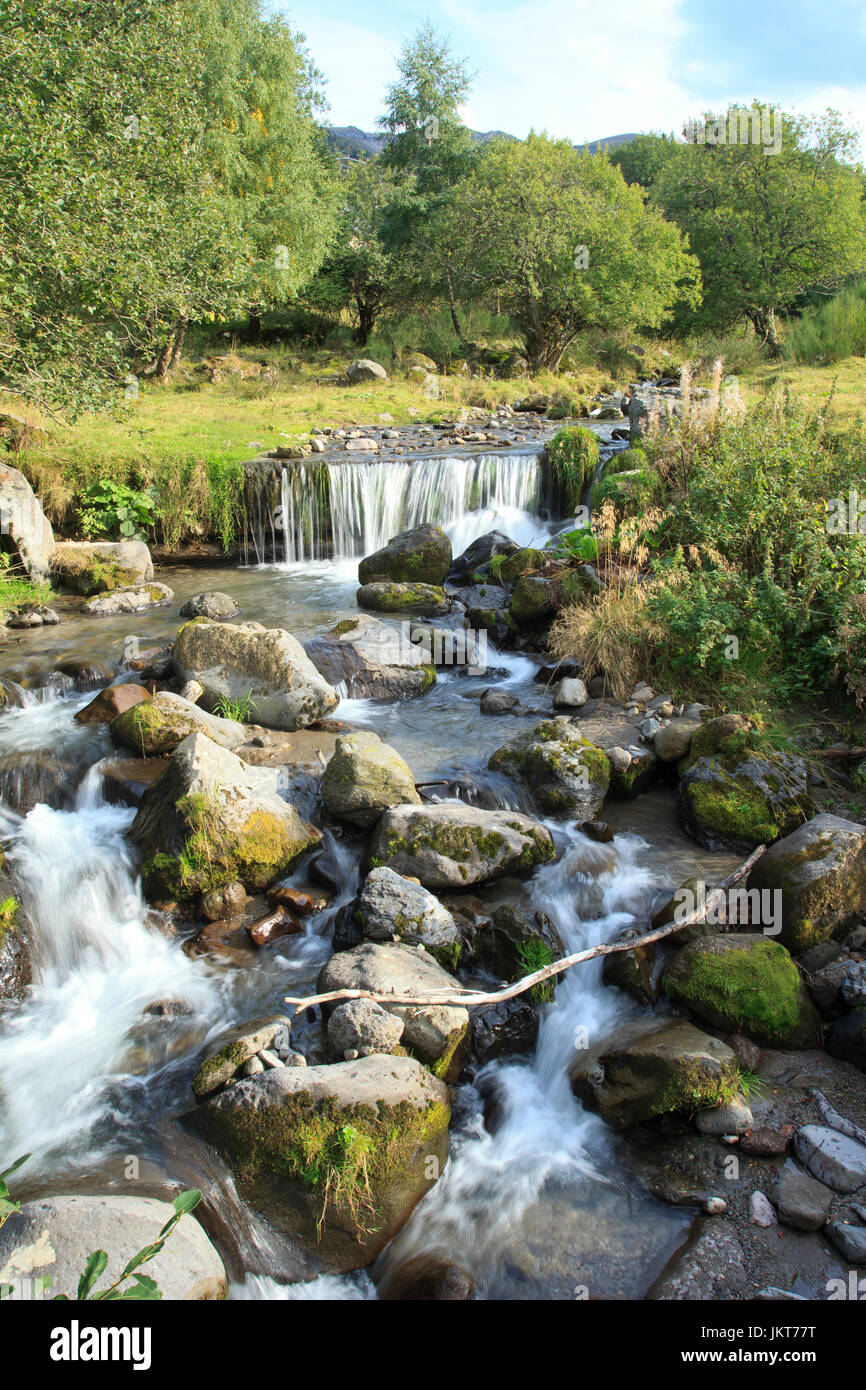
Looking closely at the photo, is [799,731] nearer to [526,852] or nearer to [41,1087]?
[526,852]

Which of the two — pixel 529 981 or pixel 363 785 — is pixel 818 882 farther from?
pixel 363 785

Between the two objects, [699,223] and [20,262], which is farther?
[699,223]

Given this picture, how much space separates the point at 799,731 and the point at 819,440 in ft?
14.0

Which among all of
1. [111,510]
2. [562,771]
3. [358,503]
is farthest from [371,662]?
[111,510]

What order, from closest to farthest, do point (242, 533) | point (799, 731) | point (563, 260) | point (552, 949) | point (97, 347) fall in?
point (552, 949), point (799, 731), point (97, 347), point (242, 533), point (563, 260)

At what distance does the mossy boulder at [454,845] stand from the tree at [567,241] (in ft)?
84.1

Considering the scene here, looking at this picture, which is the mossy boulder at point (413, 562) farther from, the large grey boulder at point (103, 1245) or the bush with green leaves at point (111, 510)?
the large grey boulder at point (103, 1245)

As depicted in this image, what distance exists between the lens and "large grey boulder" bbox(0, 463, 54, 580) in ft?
41.2

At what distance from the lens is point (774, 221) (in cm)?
2895

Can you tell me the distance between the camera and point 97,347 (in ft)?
41.6

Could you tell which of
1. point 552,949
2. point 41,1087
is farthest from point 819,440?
point 41,1087

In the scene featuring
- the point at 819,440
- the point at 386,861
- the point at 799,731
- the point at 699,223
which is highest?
the point at 699,223

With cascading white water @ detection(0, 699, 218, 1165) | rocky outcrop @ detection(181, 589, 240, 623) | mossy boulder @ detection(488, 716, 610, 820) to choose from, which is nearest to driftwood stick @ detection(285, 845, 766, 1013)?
cascading white water @ detection(0, 699, 218, 1165)

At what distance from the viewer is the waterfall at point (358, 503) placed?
50.9 ft
